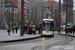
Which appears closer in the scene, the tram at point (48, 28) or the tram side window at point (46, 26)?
the tram at point (48, 28)

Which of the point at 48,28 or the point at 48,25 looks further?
the point at 48,25

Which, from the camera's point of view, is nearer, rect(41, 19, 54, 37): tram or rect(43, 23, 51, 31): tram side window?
rect(41, 19, 54, 37): tram

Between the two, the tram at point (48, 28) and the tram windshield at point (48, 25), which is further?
the tram windshield at point (48, 25)

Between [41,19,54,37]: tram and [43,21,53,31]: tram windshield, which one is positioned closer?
[41,19,54,37]: tram

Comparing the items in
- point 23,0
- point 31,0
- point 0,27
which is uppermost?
point 31,0

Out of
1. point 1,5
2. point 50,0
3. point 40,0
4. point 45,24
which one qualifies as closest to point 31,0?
point 40,0

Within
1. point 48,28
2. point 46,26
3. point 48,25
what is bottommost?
point 48,28

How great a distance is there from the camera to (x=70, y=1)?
123 metres

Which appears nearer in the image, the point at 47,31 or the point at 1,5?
the point at 47,31

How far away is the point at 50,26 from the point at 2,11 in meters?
64.0

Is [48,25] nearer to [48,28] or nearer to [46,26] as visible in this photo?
[46,26]

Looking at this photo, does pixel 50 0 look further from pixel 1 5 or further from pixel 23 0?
pixel 23 0

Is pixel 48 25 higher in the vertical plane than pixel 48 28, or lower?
higher

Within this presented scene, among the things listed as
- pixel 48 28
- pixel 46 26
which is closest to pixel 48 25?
pixel 46 26
